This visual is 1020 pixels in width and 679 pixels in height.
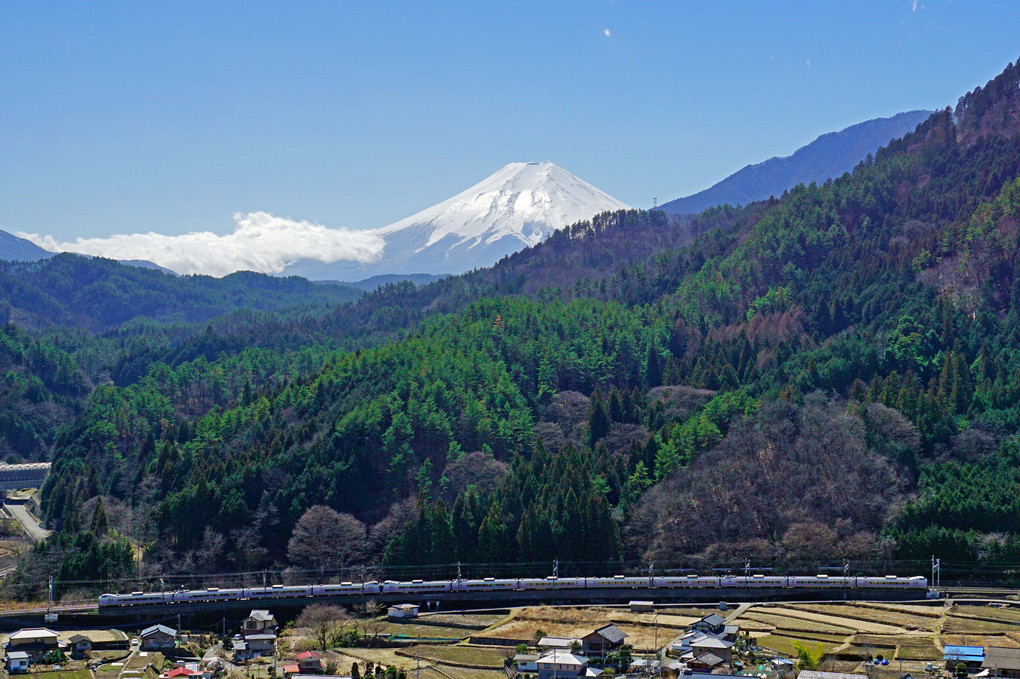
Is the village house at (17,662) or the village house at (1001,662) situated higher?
the village house at (17,662)

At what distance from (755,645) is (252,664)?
18.4m

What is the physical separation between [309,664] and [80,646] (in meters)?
10.5

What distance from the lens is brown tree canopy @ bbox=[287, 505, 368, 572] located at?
70125 millimetres

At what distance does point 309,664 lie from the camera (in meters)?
48.3

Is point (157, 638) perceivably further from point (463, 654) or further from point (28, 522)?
point (28, 522)

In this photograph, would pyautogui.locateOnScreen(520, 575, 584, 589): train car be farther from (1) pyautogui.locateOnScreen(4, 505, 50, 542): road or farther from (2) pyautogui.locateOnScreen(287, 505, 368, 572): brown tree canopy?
(1) pyautogui.locateOnScreen(4, 505, 50, 542): road

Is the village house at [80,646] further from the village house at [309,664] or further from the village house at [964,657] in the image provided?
the village house at [964,657]

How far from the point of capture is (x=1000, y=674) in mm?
43438

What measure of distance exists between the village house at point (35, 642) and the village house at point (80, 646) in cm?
39

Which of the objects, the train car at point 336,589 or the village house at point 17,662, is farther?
the train car at point 336,589

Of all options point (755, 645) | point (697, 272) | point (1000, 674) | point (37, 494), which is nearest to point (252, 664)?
point (755, 645)

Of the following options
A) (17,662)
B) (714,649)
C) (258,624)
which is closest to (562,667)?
(714,649)

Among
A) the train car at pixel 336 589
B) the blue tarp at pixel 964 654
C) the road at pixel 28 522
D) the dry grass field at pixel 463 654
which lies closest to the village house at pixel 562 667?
the dry grass field at pixel 463 654

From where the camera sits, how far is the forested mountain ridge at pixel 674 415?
66875 mm
